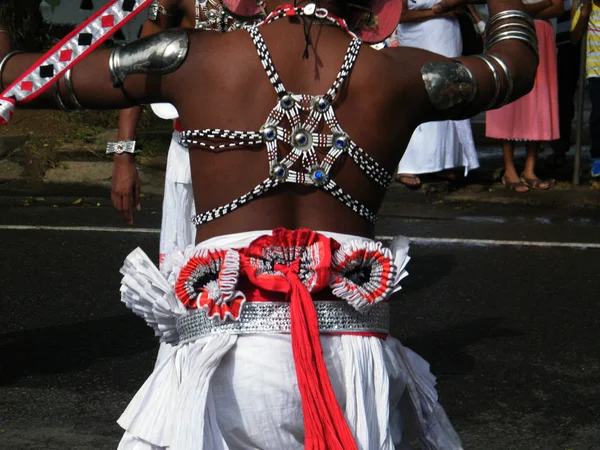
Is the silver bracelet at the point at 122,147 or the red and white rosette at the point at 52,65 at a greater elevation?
the red and white rosette at the point at 52,65

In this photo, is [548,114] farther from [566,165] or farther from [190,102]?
[190,102]

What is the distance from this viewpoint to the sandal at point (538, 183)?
32.7 ft

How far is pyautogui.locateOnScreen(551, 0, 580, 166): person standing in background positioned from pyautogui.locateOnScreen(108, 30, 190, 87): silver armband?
872cm

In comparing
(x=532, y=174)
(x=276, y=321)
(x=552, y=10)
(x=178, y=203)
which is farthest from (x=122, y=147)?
(x=532, y=174)

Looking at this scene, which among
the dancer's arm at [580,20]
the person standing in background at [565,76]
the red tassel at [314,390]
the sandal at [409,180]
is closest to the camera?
the red tassel at [314,390]

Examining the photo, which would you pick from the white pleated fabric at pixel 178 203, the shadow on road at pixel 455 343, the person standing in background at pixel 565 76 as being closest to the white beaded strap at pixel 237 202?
the white pleated fabric at pixel 178 203

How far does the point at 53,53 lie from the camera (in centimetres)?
236

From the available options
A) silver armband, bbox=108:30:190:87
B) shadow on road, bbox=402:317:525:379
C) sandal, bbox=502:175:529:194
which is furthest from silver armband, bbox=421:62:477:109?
sandal, bbox=502:175:529:194

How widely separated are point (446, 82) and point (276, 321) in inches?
24.7

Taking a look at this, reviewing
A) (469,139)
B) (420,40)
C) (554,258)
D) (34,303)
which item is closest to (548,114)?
(469,139)

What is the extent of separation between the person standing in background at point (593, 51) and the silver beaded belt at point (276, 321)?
7939 mm

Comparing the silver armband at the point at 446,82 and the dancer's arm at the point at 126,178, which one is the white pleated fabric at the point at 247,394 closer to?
the silver armband at the point at 446,82

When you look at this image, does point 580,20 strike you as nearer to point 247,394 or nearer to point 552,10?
point 552,10

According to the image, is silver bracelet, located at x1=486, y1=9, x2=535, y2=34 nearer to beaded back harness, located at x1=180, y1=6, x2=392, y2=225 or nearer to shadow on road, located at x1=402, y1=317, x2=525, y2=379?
beaded back harness, located at x1=180, y1=6, x2=392, y2=225
